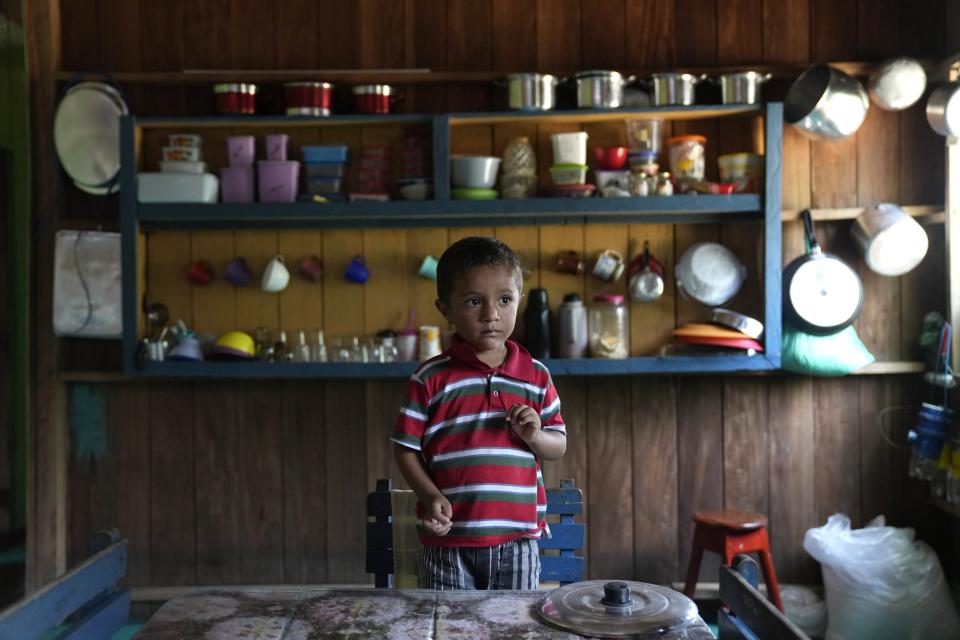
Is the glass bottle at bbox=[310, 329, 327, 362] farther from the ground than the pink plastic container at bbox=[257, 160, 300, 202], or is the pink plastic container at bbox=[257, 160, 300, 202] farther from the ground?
the pink plastic container at bbox=[257, 160, 300, 202]

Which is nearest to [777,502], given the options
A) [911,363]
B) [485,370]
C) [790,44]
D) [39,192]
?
[911,363]

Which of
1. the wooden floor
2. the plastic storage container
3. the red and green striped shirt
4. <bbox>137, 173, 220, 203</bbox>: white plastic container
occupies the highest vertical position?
the plastic storage container

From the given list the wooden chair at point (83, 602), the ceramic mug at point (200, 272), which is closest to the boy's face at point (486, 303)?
the wooden chair at point (83, 602)

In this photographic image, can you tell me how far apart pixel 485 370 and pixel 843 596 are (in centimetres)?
183

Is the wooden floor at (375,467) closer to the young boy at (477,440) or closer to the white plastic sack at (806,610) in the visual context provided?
the white plastic sack at (806,610)

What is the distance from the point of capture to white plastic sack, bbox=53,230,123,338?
3.30 meters

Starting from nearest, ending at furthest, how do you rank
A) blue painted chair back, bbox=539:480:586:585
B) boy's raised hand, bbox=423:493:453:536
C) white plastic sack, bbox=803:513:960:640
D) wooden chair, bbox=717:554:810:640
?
wooden chair, bbox=717:554:810:640 → boy's raised hand, bbox=423:493:453:536 → blue painted chair back, bbox=539:480:586:585 → white plastic sack, bbox=803:513:960:640

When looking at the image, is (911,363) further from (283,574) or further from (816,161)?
(283,574)

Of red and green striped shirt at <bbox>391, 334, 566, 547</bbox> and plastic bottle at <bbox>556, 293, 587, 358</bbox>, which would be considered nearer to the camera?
red and green striped shirt at <bbox>391, 334, 566, 547</bbox>

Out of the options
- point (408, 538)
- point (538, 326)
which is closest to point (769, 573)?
point (538, 326)

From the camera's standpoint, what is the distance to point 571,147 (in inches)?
125

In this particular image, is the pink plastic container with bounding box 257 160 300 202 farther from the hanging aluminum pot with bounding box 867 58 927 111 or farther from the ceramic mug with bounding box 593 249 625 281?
the hanging aluminum pot with bounding box 867 58 927 111

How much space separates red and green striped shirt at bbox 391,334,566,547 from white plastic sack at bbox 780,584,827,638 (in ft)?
5.77

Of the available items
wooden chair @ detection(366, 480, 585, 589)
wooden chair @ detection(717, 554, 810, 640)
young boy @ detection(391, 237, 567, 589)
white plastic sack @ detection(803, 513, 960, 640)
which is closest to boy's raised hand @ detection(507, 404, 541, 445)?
young boy @ detection(391, 237, 567, 589)
